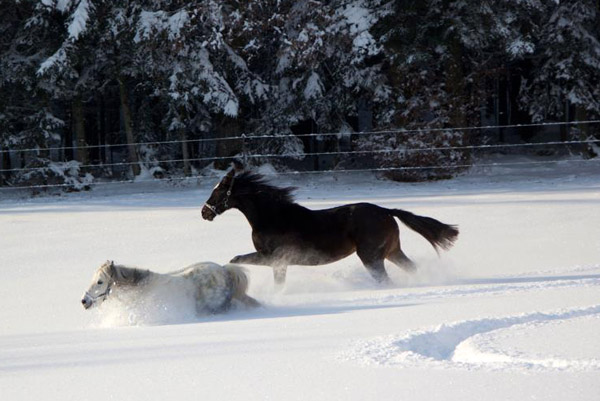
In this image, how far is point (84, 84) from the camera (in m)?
19.0

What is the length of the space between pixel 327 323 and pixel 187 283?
1330 millimetres

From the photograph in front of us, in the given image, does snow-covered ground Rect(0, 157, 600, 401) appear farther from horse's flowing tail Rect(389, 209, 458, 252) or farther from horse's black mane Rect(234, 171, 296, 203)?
horse's black mane Rect(234, 171, 296, 203)

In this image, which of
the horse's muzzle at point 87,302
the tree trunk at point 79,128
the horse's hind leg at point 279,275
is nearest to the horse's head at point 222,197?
the horse's hind leg at point 279,275

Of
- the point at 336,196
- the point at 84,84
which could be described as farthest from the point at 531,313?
the point at 84,84

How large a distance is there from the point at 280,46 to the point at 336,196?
16.5ft

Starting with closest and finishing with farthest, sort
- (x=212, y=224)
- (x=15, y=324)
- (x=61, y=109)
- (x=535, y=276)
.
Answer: (x=15, y=324) < (x=535, y=276) < (x=212, y=224) < (x=61, y=109)

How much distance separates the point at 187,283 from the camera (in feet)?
21.1

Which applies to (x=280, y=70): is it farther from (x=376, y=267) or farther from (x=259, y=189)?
(x=376, y=267)

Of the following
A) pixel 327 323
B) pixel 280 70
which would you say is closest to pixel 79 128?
pixel 280 70

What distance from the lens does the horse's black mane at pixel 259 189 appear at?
8.05 m

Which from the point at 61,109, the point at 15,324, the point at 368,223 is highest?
the point at 61,109

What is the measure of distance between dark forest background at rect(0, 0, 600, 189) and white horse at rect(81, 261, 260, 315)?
438 inches

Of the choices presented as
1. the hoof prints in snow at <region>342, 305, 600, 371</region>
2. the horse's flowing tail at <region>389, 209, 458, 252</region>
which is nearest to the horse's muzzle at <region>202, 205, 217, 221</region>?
the horse's flowing tail at <region>389, 209, 458, 252</region>

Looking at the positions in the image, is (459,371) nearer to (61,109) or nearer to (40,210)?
(40,210)
